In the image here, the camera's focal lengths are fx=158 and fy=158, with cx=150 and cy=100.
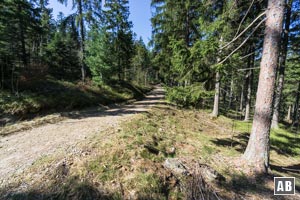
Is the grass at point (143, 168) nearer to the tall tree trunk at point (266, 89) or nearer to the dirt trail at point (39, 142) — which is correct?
the dirt trail at point (39, 142)

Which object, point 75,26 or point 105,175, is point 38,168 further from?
point 75,26

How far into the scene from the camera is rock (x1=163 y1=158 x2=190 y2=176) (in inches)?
158

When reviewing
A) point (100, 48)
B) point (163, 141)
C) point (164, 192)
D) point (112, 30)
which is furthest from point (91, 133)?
point (112, 30)

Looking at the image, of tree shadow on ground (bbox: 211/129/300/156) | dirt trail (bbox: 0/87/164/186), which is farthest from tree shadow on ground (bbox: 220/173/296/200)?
dirt trail (bbox: 0/87/164/186)

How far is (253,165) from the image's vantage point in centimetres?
462

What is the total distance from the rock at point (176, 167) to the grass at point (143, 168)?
0.64 feet

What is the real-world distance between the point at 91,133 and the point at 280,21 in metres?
6.68

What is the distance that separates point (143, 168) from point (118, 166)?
605 millimetres

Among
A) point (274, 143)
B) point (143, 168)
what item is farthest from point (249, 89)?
point (143, 168)

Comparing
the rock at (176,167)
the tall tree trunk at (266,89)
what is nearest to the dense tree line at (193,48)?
the tall tree trunk at (266,89)

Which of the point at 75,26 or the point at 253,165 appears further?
Answer: the point at 75,26

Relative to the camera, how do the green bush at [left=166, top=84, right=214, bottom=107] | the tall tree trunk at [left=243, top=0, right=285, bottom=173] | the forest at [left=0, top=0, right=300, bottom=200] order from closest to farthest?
the forest at [left=0, top=0, right=300, bottom=200], the tall tree trunk at [left=243, top=0, right=285, bottom=173], the green bush at [left=166, top=84, right=214, bottom=107]

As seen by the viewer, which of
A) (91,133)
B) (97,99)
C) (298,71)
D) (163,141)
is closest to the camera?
(91,133)

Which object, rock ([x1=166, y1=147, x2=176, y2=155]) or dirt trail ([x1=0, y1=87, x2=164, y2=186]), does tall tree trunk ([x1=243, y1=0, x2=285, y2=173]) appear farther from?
dirt trail ([x1=0, y1=87, x2=164, y2=186])
